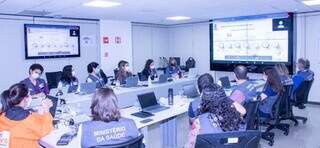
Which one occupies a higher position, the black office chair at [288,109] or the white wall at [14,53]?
the white wall at [14,53]

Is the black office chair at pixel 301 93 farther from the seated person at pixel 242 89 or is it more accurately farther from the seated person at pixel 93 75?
the seated person at pixel 93 75

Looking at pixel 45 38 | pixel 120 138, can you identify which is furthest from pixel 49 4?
pixel 120 138

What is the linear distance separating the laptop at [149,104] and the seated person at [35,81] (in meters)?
1.93

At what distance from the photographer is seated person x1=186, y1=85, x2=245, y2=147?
2.32 metres

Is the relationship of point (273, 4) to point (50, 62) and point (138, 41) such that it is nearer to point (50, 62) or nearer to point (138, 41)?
point (138, 41)

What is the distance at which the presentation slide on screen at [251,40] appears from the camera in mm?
7539

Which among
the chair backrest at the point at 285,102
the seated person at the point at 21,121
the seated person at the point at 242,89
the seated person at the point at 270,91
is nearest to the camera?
the seated person at the point at 21,121

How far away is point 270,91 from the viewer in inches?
179

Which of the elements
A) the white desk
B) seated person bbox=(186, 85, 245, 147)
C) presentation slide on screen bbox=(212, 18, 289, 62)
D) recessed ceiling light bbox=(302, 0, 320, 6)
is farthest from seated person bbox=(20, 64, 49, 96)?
presentation slide on screen bbox=(212, 18, 289, 62)

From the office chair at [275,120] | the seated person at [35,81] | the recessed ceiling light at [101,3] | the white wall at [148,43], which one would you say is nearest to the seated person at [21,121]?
the seated person at [35,81]

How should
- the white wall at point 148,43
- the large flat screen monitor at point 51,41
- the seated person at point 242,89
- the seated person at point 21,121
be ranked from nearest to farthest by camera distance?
the seated person at point 21,121, the seated person at point 242,89, the large flat screen monitor at point 51,41, the white wall at point 148,43

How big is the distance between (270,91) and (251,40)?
382 cm

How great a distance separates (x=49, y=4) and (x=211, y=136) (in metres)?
4.29

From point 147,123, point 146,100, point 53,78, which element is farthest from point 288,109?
point 53,78
